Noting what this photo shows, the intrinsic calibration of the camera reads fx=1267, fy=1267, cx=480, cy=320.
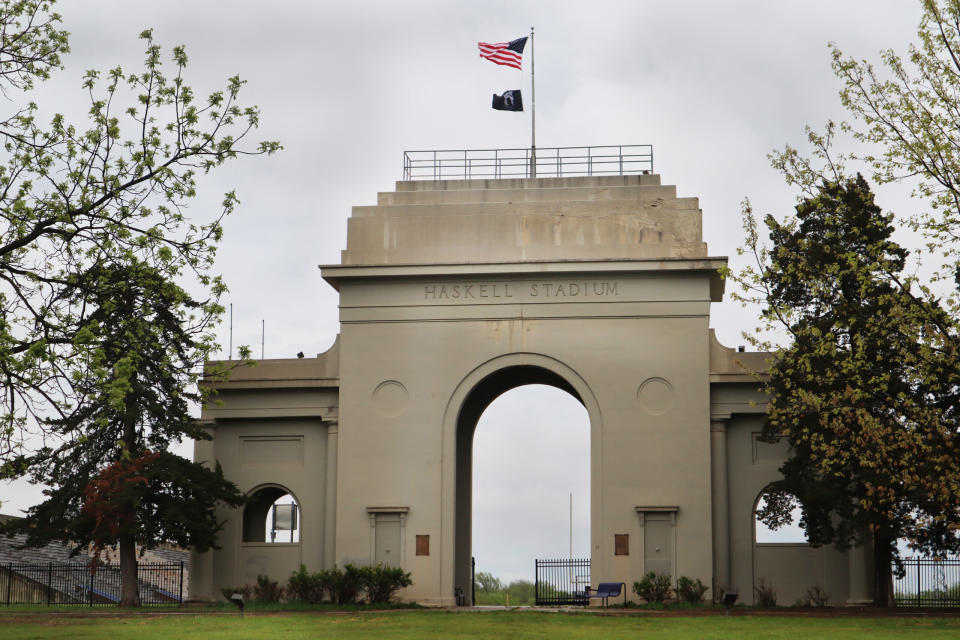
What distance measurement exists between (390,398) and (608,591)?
7.69 meters

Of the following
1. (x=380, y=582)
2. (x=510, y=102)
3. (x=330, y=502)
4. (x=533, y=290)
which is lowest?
(x=380, y=582)

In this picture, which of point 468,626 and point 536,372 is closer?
point 468,626

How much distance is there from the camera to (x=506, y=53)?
34.4 metres

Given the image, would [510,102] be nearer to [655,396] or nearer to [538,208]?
[538,208]

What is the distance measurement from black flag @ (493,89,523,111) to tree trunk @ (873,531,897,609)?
14.9 meters

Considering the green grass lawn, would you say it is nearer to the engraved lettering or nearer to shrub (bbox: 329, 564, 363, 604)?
shrub (bbox: 329, 564, 363, 604)

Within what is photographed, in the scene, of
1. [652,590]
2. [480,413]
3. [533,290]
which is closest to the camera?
[652,590]

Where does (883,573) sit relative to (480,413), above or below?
below

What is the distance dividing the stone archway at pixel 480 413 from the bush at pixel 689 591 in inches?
99.2

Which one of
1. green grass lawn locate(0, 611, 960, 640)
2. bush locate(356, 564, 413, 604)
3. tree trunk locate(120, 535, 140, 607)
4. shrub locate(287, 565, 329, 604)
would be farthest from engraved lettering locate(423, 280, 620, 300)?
tree trunk locate(120, 535, 140, 607)

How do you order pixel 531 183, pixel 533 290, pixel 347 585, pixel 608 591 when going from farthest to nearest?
pixel 531 183
pixel 533 290
pixel 347 585
pixel 608 591

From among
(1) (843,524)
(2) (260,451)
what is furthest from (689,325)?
(2) (260,451)

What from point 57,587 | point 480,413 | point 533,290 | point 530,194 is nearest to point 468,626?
point 533,290

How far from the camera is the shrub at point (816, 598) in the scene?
31.5 m
